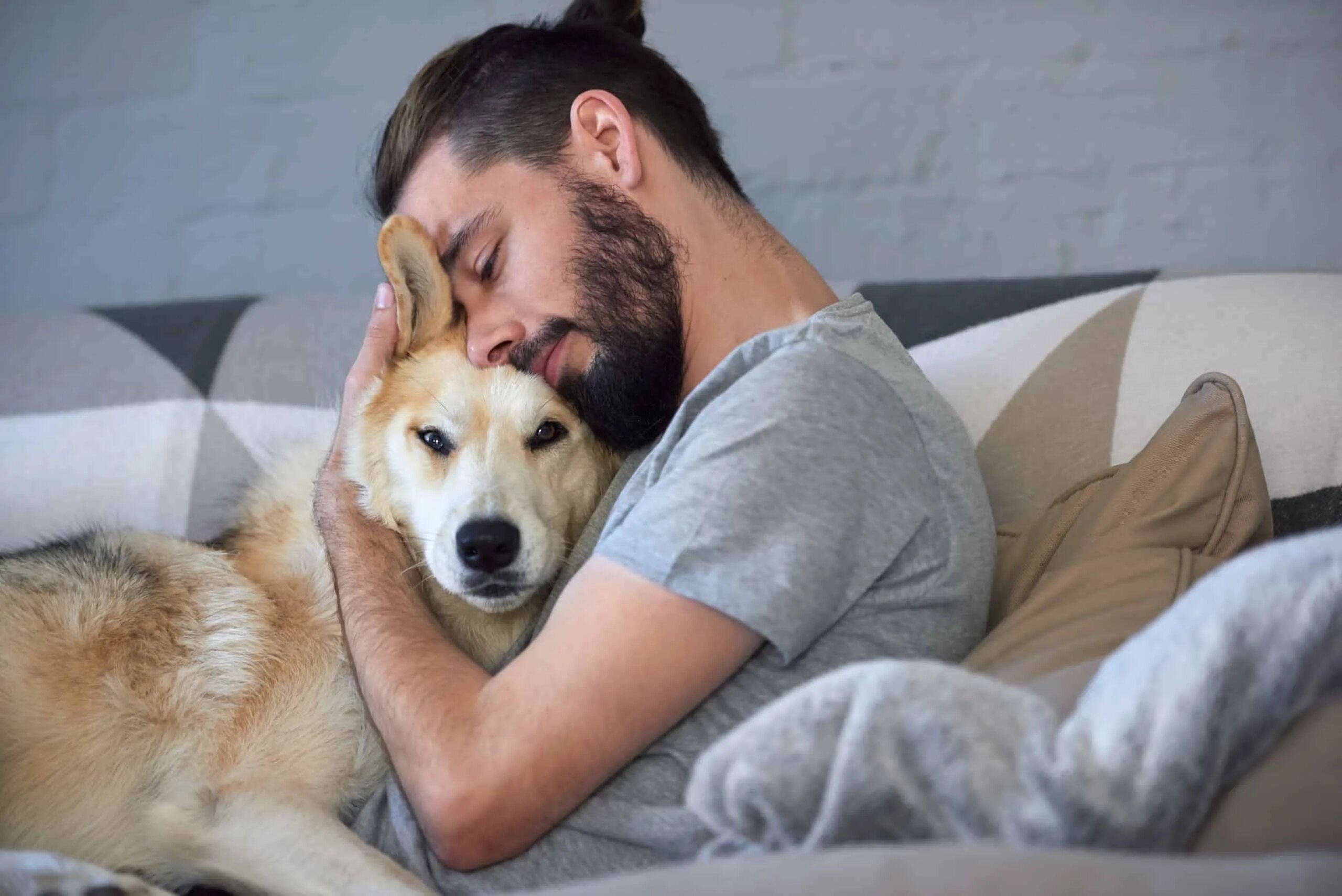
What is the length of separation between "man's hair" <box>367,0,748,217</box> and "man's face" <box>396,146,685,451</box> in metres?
0.05

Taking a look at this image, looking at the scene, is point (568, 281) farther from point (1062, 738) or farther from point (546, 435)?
point (1062, 738)

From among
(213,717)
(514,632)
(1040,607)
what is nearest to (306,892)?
(213,717)

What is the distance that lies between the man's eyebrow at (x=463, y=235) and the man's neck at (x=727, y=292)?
9.8 inches

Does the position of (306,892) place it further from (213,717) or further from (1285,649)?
(1285,649)

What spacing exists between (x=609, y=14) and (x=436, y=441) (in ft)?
2.29

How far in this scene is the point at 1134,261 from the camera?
7.50ft

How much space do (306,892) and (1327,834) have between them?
38.6 inches

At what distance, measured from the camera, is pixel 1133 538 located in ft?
3.96

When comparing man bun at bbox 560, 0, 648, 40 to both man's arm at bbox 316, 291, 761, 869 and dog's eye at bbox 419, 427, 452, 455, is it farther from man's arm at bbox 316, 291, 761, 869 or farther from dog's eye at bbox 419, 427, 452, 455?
man's arm at bbox 316, 291, 761, 869

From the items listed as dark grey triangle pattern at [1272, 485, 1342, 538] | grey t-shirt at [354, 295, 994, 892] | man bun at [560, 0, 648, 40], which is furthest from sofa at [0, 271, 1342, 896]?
man bun at [560, 0, 648, 40]

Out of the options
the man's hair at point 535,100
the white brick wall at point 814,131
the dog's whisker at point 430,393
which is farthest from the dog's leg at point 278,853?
the white brick wall at point 814,131

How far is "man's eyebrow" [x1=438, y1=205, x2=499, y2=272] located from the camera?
→ 1388mm

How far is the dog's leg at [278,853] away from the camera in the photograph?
3.75 feet

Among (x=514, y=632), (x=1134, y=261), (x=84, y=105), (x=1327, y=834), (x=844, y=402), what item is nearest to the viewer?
→ (x=1327, y=834)
